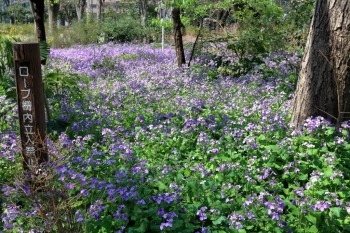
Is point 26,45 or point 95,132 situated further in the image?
point 95,132

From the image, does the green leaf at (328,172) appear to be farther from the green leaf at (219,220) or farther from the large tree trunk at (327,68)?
the large tree trunk at (327,68)

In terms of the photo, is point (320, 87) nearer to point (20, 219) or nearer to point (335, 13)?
point (335, 13)

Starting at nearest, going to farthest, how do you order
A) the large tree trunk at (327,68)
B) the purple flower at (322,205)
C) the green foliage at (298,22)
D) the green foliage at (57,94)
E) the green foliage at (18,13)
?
1. the purple flower at (322,205)
2. the large tree trunk at (327,68)
3. the green foliage at (57,94)
4. the green foliage at (298,22)
5. the green foliage at (18,13)

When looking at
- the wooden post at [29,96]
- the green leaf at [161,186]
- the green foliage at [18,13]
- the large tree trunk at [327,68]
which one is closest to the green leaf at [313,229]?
the green leaf at [161,186]

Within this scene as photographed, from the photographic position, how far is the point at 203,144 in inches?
144

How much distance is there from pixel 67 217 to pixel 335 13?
3.00 m

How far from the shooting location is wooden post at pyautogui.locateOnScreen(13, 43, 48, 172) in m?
3.23

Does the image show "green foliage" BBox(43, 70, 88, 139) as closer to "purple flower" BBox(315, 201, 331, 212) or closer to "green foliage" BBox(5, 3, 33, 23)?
"purple flower" BBox(315, 201, 331, 212)

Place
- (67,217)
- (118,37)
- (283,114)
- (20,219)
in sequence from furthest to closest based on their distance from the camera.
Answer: (118,37), (283,114), (20,219), (67,217)

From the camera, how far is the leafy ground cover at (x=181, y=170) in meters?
2.54

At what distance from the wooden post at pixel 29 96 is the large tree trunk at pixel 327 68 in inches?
94.8

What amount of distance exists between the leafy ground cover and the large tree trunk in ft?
0.84

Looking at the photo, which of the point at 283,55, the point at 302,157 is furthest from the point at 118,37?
the point at 302,157

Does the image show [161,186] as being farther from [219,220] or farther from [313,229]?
[313,229]
